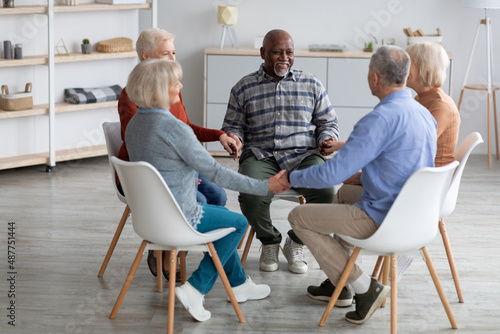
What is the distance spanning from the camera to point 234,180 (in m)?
2.88

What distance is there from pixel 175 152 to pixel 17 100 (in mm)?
3086

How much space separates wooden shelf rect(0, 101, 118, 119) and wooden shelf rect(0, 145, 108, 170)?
36 cm

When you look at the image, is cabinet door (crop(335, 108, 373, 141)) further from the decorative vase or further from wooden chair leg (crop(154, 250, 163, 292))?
wooden chair leg (crop(154, 250, 163, 292))

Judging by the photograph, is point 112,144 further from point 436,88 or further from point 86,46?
point 86,46

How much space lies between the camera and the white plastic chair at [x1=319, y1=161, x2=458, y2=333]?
268cm

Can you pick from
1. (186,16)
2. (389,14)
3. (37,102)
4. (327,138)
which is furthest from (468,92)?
(37,102)

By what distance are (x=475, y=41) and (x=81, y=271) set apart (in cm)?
413

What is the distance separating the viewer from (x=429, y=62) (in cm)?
324

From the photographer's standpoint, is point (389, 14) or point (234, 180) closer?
point (234, 180)

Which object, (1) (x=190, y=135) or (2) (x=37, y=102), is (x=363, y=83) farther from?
(1) (x=190, y=135)

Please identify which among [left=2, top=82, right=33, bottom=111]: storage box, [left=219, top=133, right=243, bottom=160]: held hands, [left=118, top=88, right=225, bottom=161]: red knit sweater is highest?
[left=118, top=88, right=225, bottom=161]: red knit sweater

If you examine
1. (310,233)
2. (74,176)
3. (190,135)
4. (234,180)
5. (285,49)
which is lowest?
(74,176)

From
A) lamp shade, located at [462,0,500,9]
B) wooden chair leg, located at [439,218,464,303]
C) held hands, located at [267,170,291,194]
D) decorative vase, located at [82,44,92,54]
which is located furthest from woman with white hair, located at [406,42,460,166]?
decorative vase, located at [82,44,92,54]

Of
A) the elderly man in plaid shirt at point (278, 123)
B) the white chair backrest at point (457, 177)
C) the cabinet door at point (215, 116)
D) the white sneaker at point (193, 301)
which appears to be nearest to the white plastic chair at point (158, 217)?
the white sneaker at point (193, 301)
